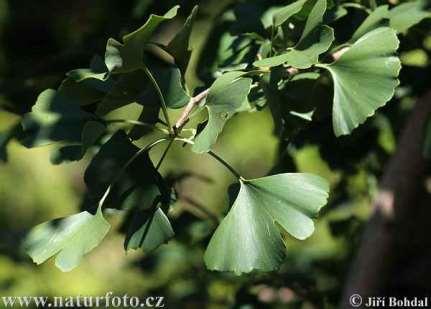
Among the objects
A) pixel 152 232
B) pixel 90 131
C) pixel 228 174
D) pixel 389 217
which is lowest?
pixel 228 174

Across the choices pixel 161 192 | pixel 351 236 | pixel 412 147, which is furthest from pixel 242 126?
pixel 161 192

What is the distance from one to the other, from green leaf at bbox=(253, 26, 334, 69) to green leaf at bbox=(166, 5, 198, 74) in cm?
7

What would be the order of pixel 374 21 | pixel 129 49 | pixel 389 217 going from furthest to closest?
1. pixel 389 217
2. pixel 374 21
3. pixel 129 49

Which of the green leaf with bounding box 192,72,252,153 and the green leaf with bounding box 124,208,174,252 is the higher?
the green leaf with bounding box 192,72,252,153

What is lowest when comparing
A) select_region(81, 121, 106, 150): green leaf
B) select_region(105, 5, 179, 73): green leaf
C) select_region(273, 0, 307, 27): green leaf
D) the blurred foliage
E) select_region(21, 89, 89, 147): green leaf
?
the blurred foliage

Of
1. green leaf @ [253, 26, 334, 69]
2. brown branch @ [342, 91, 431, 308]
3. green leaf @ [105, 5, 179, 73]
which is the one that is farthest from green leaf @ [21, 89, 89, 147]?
brown branch @ [342, 91, 431, 308]

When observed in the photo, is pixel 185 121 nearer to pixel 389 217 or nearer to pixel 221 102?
pixel 221 102

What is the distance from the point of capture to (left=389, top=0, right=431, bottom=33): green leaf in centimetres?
80

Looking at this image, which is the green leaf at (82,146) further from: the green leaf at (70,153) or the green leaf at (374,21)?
the green leaf at (374,21)

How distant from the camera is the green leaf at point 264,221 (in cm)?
68

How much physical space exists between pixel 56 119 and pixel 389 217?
70 cm

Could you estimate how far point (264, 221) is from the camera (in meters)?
0.69

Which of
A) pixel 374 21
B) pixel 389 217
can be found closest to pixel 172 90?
pixel 374 21

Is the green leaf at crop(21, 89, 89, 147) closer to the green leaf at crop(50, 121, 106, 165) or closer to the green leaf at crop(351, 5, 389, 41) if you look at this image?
the green leaf at crop(50, 121, 106, 165)
